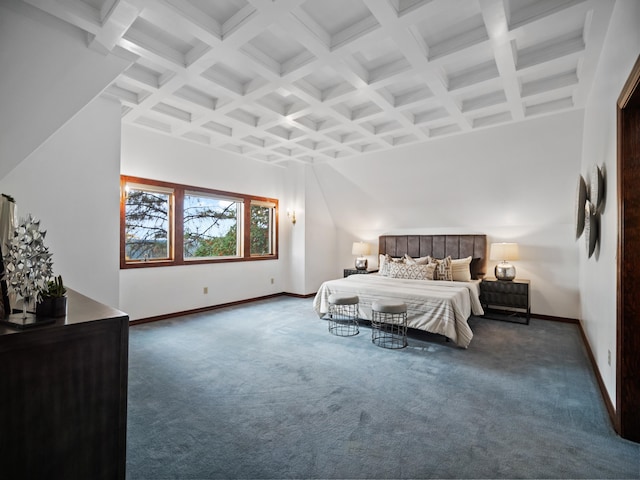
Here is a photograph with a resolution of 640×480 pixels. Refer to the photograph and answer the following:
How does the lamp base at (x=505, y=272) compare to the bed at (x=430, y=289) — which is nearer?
the bed at (x=430, y=289)

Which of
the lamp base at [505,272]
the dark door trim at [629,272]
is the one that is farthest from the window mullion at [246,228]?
the dark door trim at [629,272]

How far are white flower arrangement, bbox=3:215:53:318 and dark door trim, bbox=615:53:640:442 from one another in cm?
310

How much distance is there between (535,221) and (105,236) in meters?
5.99

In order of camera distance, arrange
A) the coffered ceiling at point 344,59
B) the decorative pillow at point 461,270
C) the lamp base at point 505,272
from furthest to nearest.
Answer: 1. the decorative pillow at point 461,270
2. the lamp base at point 505,272
3. the coffered ceiling at point 344,59

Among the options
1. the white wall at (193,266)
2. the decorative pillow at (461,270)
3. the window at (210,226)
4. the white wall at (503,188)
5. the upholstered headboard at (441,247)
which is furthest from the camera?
the upholstered headboard at (441,247)

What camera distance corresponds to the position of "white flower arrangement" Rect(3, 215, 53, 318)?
1.28 m

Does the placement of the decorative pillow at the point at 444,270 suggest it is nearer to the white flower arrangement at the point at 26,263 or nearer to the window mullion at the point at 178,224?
the window mullion at the point at 178,224

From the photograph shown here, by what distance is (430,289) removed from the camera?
436 cm

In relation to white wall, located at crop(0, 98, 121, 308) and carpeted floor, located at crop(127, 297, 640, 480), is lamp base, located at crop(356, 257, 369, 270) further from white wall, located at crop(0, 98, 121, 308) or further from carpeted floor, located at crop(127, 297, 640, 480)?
white wall, located at crop(0, 98, 121, 308)

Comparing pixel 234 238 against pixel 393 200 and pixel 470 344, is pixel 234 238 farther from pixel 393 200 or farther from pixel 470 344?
pixel 470 344

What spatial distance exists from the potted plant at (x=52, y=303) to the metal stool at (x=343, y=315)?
323 centimetres

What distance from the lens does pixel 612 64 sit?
2363mm

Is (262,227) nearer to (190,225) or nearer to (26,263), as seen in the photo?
(190,225)

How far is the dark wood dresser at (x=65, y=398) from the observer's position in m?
1.12
